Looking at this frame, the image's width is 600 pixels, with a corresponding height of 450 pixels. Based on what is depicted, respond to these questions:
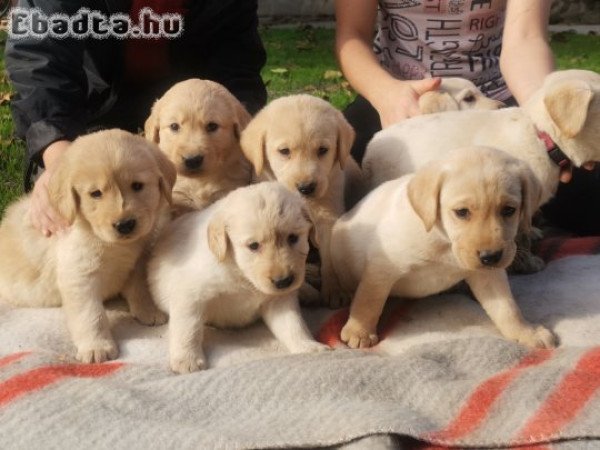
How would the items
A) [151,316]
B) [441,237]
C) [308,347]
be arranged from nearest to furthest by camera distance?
[441,237] < [308,347] < [151,316]

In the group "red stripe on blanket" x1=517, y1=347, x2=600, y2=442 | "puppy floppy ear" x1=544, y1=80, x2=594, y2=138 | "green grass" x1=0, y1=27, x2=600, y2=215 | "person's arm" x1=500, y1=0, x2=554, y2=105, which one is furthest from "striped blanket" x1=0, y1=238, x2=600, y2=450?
"green grass" x1=0, y1=27, x2=600, y2=215

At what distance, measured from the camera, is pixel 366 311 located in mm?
2963

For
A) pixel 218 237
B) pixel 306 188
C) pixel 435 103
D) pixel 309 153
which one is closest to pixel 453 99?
pixel 435 103

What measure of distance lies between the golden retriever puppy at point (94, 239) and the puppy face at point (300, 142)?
1.55 ft

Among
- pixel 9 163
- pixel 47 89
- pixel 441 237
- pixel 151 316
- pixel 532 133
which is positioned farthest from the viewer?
pixel 9 163

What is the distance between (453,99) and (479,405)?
1.89m

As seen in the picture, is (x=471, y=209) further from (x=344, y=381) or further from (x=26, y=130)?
(x=26, y=130)

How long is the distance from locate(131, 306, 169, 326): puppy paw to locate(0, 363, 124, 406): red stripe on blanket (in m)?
0.38

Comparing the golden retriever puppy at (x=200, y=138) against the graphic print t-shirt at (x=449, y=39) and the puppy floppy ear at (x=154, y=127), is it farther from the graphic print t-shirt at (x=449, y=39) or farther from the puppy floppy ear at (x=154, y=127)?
the graphic print t-shirt at (x=449, y=39)

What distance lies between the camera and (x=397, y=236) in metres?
2.88

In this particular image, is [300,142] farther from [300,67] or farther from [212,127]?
[300,67]

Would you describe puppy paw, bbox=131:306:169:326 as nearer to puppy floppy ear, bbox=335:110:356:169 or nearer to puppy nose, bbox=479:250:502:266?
puppy floppy ear, bbox=335:110:356:169

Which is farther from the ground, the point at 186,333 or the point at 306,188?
the point at 306,188

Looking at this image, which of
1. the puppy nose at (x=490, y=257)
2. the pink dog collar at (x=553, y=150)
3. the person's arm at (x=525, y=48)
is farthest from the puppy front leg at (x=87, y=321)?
the person's arm at (x=525, y=48)
